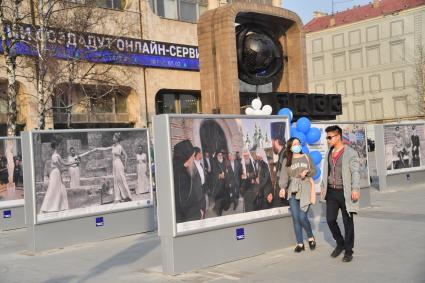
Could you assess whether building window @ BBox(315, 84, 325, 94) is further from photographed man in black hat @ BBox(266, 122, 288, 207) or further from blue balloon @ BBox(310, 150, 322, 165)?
photographed man in black hat @ BBox(266, 122, 288, 207)

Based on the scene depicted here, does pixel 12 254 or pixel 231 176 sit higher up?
pixel 231 176

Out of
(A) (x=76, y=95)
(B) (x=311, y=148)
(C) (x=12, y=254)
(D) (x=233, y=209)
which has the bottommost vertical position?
(C) (x=12, y=254)

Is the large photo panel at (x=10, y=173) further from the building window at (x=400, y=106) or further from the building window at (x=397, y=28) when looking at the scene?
the building window at (x=397, y=28)

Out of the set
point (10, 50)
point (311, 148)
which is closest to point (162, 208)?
point (311, 148)

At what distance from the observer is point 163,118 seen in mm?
7527

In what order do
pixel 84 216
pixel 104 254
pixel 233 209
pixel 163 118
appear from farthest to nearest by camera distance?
pixel 84 216
pixel 104 254
pixel 233 209
pixel 163 118

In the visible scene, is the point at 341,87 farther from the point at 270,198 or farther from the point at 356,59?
the point at 270,198

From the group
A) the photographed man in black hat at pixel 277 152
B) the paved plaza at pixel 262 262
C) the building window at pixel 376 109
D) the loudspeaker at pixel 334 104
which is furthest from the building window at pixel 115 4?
the building window at pixel 376 109

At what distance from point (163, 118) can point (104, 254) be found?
3.32 meters

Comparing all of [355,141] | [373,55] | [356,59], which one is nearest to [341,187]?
[355,141]

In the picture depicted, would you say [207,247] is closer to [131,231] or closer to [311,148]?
[131,231]

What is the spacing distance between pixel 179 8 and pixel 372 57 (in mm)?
35103

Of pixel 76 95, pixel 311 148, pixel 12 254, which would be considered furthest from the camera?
pixel 76 95

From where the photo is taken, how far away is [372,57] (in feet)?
194
